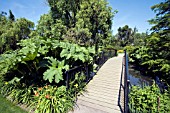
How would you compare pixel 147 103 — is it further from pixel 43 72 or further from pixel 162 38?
pixel 162 38

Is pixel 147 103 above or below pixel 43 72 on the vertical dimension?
below

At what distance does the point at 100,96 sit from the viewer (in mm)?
5039

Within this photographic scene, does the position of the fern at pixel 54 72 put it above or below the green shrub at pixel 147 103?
above

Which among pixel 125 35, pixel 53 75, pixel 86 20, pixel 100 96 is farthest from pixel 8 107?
pixel 125 35

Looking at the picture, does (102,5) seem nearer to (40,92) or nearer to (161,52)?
(161,52)

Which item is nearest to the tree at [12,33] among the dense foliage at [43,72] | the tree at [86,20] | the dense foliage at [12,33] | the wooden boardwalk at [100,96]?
the dense foliage at [12,33]

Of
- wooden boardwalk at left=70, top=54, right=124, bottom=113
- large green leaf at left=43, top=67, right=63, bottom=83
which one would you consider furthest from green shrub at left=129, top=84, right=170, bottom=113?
large green leaf at left=43, top=67, right=63, bottom=83

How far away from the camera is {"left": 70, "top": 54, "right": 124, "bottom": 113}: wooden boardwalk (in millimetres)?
4243

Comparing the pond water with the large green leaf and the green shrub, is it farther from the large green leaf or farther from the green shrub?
the large green leaf

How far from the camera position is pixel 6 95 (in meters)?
5.21

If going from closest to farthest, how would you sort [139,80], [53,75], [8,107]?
[8,107], [53,75], [139,80]

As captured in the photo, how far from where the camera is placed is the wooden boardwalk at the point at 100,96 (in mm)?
4243

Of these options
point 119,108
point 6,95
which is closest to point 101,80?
point 119,108

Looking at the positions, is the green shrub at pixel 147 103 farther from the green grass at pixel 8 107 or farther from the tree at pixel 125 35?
the tree at pixel 125 35
